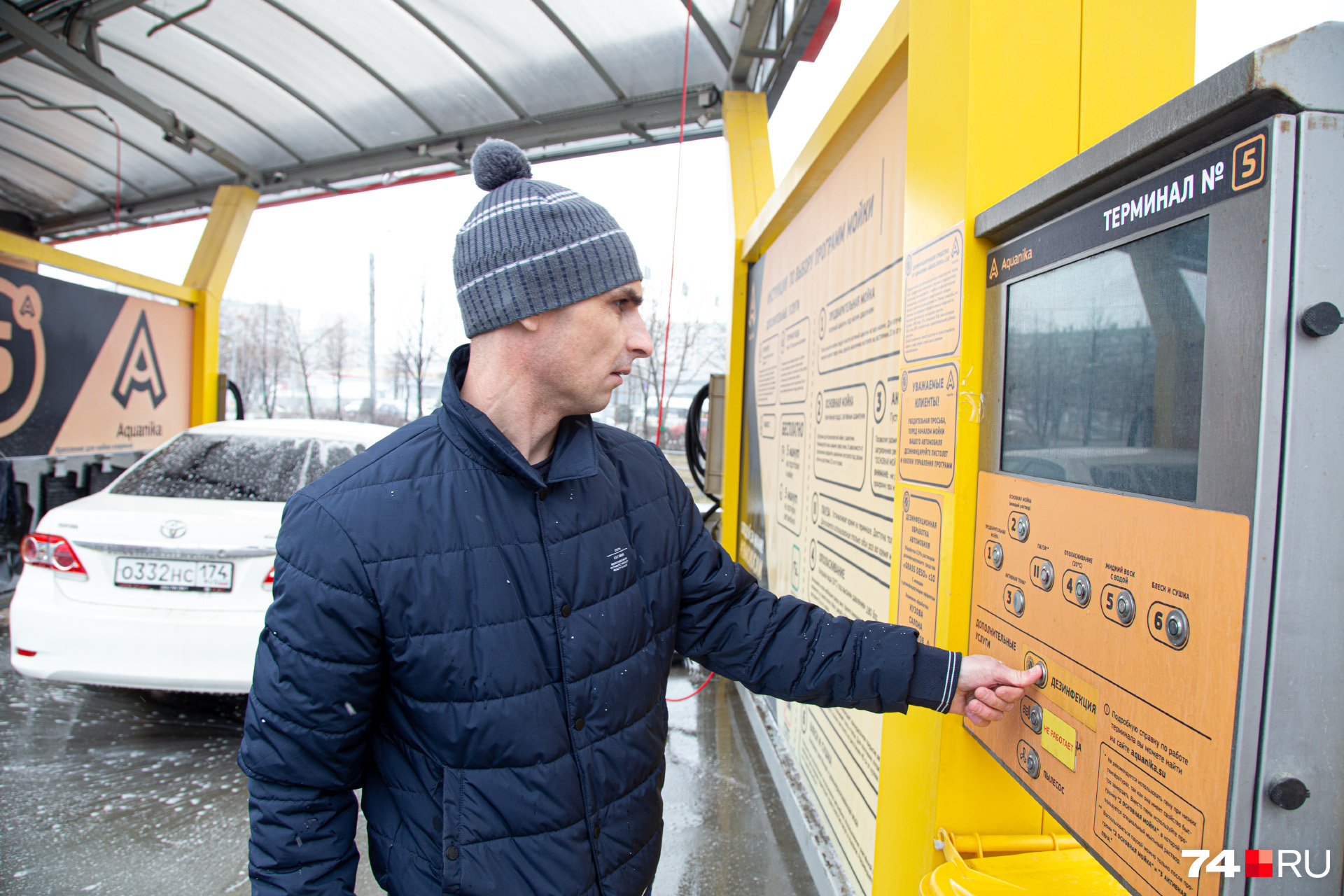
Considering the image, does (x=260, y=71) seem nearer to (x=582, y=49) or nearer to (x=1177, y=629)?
(x=582, y=49)

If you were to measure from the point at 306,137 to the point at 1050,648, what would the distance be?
8293 mm

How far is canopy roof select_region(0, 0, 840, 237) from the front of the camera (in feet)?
16.7

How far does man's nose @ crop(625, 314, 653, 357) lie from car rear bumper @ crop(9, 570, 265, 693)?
2.66m

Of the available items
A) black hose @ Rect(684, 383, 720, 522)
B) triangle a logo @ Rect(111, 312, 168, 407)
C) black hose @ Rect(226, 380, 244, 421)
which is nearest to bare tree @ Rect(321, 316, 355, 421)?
black hose @ Rect(226, 380, 244, 421)

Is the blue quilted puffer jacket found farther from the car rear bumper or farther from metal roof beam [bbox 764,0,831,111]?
metal roof beam [bbox 764,0,831,111]

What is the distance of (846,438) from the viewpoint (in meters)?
2.51

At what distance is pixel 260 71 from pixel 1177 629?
24.6 ft

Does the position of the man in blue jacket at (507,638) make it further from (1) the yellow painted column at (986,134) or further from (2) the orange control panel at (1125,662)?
(1) the yellow painted column at (986,134)

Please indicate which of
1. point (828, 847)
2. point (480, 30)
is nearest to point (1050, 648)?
point (828, 847)

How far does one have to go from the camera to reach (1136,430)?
1009mm

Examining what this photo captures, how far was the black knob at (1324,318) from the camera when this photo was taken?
741 millimetres

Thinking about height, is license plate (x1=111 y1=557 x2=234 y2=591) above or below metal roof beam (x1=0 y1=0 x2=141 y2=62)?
below

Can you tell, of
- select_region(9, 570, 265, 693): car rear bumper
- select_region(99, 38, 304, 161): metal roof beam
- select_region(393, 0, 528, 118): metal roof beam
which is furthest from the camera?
select_region(99, 38, 304, 161): metal roof beam

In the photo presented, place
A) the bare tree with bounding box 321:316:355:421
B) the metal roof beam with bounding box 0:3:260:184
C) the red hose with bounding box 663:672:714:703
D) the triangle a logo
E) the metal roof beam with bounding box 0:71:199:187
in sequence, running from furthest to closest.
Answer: the bare tree with bounding box 321:316:355:421
the triangle a logo
the metal roof beam with bounding box 0:71:199:187
the metal roof beam with bounding box 0:3:260:184
the red hose with bounding box 663:672:714:703
